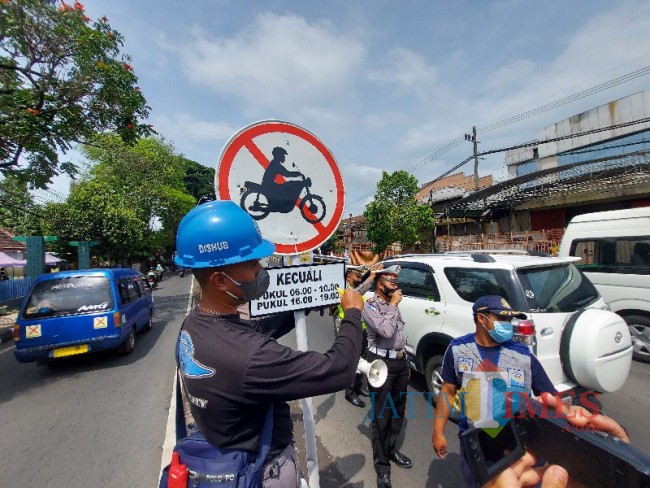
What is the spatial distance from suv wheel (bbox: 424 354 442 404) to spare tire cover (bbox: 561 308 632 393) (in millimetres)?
1203

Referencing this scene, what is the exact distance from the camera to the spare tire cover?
2883mm

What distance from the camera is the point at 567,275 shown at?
3.52 meters

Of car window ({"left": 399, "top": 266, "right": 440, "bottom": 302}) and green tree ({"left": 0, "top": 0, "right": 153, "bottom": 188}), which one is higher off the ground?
green tree ({"left": 0, "top": 0, "right": 153, "bottom": 188})

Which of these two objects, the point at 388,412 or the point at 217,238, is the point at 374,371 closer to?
the point at 388,412

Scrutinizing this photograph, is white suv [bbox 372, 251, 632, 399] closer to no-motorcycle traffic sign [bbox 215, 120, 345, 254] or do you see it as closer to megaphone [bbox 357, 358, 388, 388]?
megaphone [bbox 357, 358, 388, 388]

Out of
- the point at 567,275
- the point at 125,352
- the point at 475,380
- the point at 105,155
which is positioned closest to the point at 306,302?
the point at 475,380

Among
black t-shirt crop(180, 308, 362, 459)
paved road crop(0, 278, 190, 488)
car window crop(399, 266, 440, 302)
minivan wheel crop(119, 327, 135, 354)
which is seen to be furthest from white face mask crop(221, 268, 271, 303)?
minivan wheel crop(119, 327, 135, 354)

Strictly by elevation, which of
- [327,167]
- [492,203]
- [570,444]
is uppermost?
[492,203]

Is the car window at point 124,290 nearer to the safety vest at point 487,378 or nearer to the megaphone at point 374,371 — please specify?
the megaphone at point 374,371

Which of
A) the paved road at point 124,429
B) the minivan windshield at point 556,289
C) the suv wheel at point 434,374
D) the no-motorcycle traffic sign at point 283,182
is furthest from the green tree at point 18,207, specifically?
the minivan windshield at point 556,289

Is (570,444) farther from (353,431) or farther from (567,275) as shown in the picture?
(567,275)

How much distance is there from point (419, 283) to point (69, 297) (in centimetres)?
571

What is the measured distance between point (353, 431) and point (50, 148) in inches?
308
